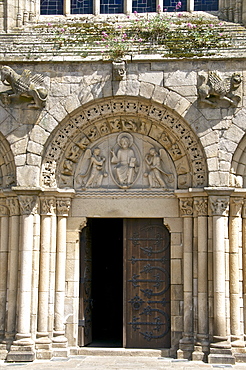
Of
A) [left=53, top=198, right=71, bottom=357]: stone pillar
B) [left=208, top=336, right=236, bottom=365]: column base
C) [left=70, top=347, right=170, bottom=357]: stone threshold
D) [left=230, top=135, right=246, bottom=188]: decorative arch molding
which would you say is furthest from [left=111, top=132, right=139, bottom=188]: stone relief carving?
[left=208, top=336, right=236, bottom=365]: column base

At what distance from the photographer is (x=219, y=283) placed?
1067 cm

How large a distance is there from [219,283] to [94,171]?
3149 mm

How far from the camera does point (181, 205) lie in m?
11.3

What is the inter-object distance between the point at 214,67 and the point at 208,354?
5.13 m

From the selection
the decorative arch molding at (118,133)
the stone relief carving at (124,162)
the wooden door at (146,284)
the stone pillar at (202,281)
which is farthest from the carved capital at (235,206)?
the stone relief carving at (124,162)

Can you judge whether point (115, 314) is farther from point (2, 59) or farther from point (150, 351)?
point (2, 59)

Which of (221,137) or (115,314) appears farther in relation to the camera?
(115,314)

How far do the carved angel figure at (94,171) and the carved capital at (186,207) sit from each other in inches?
63.0

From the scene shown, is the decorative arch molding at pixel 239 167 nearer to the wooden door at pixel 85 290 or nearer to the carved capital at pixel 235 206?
the carved capital at pixel 235 206

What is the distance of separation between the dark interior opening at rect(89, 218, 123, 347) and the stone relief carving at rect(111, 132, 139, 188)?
400 centimetres

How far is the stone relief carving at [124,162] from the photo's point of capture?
11.7 metres

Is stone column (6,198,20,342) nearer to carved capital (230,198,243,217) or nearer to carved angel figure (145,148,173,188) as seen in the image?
carved angel figure (145,148,173,188)

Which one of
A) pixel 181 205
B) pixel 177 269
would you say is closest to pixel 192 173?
pixel 181 205

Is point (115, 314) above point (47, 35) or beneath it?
beneath
